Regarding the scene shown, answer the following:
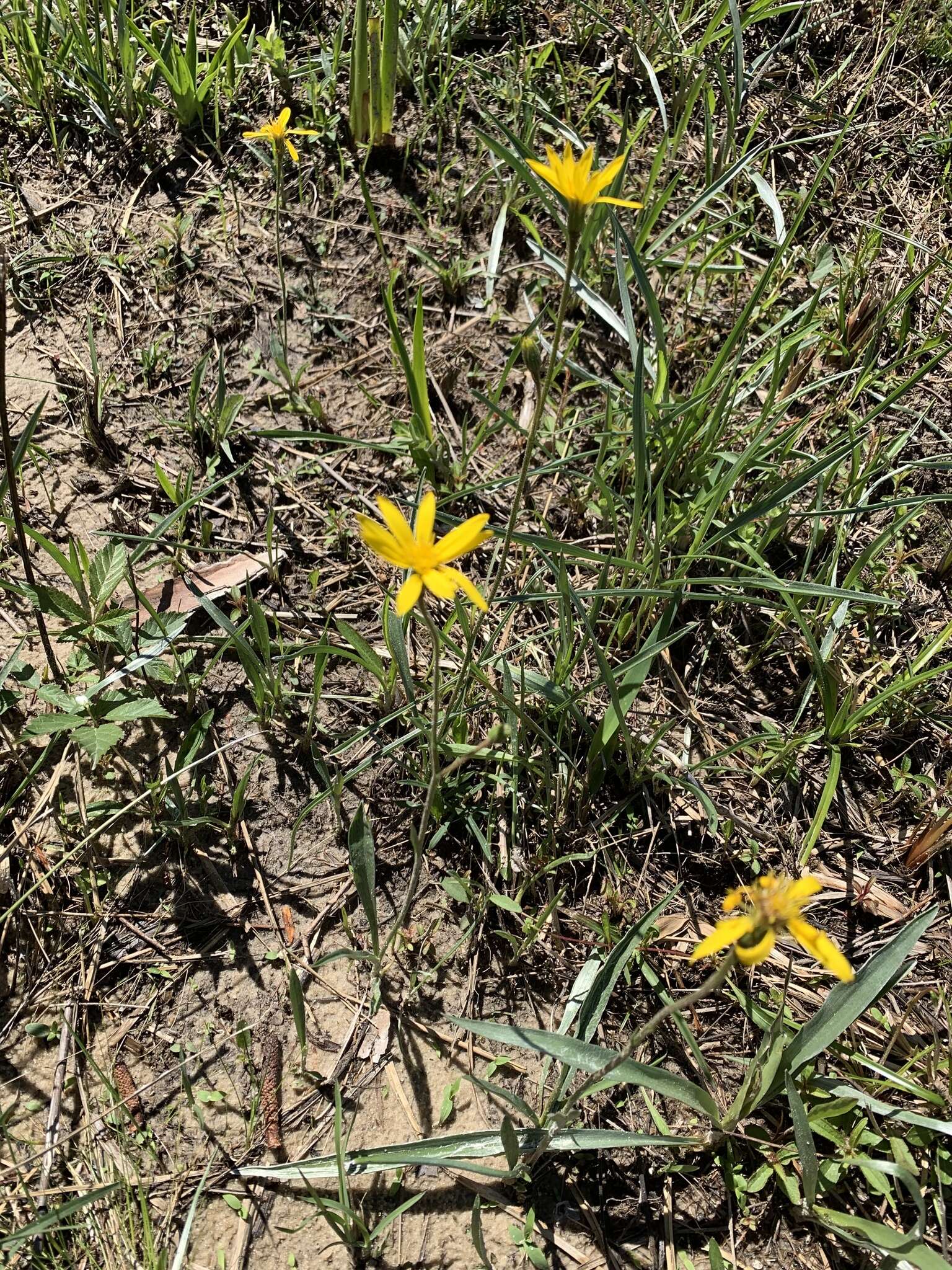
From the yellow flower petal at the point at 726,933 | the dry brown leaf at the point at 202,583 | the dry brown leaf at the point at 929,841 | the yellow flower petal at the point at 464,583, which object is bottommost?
the dry brown leaf at the point at 929,841

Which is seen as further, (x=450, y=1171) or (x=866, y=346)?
(x=866, y=346)

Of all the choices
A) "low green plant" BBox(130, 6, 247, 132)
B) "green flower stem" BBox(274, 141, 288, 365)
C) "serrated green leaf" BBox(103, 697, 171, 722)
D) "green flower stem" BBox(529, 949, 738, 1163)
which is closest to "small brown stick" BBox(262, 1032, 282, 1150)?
"green flower stem" BBox(529, 949, 738, 1163)

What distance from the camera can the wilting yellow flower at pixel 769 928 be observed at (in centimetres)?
125

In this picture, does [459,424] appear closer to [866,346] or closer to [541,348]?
[541,348]

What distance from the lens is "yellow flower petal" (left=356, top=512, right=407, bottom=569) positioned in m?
1.38

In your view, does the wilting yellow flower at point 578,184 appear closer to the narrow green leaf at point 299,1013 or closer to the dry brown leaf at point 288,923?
the narrow green leaf at point 299,1013

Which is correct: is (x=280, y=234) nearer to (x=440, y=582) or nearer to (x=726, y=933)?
(x=440, y=582)

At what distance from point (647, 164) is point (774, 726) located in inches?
79.7

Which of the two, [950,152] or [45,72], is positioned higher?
[45,72]

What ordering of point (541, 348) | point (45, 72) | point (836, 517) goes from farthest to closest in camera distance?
point (45, 72) < point (541, 348) < point (836, 517)

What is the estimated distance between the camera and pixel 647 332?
2873 millimetres

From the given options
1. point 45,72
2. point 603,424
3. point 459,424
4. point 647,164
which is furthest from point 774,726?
point 45,72

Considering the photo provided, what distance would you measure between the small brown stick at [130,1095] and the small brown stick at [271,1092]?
0.24 metres

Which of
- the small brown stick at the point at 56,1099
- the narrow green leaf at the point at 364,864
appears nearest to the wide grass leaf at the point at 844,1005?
the narrow green leaf at the point at 364,864
